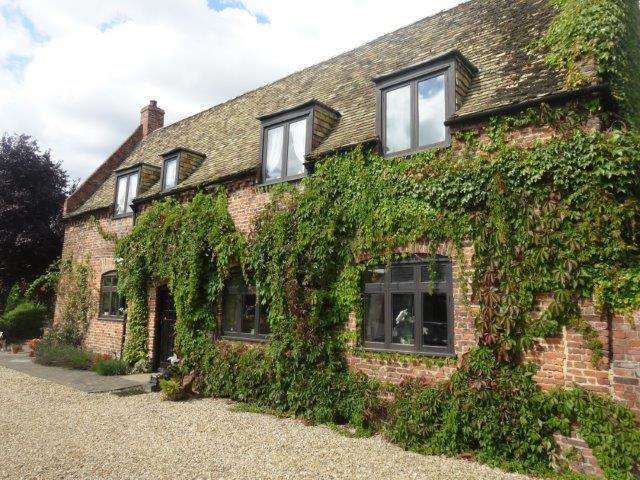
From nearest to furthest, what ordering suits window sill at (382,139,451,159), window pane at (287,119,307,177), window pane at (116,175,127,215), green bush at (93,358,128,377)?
window sill at (382,139,451,159), window pane at (287,119,307,177), green bush at (93,358,128,377), window pane at (116,175,127,215)

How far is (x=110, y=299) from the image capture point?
15.1 meters

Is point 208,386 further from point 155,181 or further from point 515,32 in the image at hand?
point 515,32

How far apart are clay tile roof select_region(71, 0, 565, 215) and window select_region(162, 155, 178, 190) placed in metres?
0.79

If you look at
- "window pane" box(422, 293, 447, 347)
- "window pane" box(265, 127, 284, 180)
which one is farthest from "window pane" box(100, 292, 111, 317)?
"window pane" box(422, 293, 447, 347)

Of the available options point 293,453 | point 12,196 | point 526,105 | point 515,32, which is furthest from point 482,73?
point 12,196

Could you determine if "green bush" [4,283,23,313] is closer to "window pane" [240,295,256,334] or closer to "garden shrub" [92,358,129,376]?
"garden shrub" [92,358,129,376]

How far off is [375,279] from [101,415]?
5.82 m

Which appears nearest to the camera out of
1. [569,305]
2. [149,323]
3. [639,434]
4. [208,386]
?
[639,434]

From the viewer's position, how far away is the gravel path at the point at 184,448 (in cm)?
569

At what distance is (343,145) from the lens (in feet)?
28.8

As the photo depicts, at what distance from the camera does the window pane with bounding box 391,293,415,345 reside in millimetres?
7617

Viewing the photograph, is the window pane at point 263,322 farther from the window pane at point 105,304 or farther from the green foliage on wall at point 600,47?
the window pane at point 105,304

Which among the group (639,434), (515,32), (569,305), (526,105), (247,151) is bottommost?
(639,434)

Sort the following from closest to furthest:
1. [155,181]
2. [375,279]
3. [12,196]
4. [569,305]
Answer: [569,305] → [375,279] → [155,181] → [12,196]
